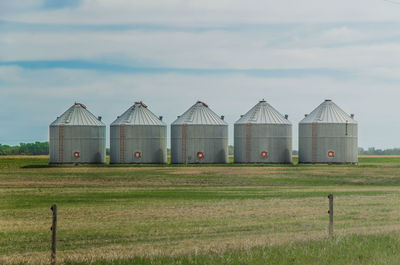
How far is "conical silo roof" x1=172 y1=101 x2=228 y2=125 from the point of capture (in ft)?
291

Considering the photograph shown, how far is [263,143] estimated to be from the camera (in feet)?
284

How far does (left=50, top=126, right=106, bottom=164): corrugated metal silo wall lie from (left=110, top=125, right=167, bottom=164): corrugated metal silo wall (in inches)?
98.1

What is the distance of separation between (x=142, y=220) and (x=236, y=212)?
513cm

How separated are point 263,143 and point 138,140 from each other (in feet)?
52.9

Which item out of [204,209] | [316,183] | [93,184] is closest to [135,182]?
[93,184]

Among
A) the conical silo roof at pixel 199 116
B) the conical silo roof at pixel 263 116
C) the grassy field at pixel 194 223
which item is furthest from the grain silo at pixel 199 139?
the grassy field at pixel 194 223

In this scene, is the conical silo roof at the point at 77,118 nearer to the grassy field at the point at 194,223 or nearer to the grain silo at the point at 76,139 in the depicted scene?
the grain silo at the point at 76,139

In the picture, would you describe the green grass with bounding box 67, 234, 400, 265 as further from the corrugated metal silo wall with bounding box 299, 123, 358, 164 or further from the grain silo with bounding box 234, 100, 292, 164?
the corrugated metal silo wall with bounding box 299, 123, 358, 164

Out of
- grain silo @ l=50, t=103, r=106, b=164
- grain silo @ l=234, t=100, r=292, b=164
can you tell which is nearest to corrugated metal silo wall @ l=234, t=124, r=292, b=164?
grain silo @ l=234, t=100, r=292, b=164

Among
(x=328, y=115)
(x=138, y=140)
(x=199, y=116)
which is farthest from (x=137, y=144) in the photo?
(x=328, y=115)

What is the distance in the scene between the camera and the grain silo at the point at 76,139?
3447 inches

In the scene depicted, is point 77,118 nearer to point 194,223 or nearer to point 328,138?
point 328,138

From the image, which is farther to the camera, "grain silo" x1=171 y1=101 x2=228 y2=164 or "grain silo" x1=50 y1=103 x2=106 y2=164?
"grain silo" x1=50 y1=103 x2=106 y2=164

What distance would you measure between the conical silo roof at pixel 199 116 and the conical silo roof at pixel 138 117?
292 centimetres
